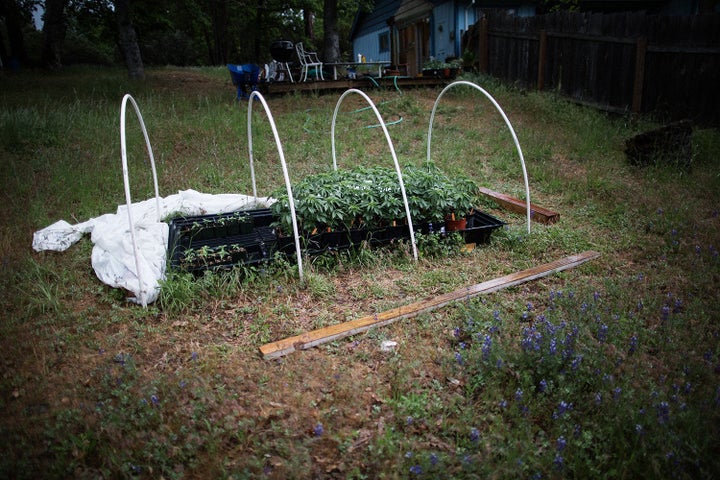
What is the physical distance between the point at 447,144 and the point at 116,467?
7.07 meters

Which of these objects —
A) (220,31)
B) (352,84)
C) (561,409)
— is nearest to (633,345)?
(561,409)

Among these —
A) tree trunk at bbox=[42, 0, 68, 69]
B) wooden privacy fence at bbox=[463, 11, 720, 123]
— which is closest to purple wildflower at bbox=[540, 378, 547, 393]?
wooden privacy fence at bbox=[463, 11, 720, 123]

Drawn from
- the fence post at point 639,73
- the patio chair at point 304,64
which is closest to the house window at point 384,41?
the patio chair at point 304,64

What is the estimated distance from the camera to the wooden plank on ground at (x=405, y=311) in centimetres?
305

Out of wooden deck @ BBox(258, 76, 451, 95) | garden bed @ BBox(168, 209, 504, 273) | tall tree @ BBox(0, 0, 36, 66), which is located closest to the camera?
garden bed @ BBox(168, 209, 504, 273)

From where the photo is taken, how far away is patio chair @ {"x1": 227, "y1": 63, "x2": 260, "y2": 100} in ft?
36.5

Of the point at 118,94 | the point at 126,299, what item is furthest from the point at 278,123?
the point at 126,299

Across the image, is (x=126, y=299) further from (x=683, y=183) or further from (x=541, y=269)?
(x=683, y=183)

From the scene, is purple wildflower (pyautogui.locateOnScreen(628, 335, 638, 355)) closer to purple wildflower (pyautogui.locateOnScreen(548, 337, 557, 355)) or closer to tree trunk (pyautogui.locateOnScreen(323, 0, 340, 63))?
purple wildflower (pyautogui.locateOnScreen(548, 337, 557, 355))

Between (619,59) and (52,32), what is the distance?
58.0ft

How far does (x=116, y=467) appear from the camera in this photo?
215 cm

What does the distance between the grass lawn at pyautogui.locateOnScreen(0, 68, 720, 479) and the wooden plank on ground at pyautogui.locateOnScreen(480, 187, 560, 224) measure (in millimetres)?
130

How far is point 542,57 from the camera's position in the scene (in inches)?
401

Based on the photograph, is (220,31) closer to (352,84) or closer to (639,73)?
(352,84)
